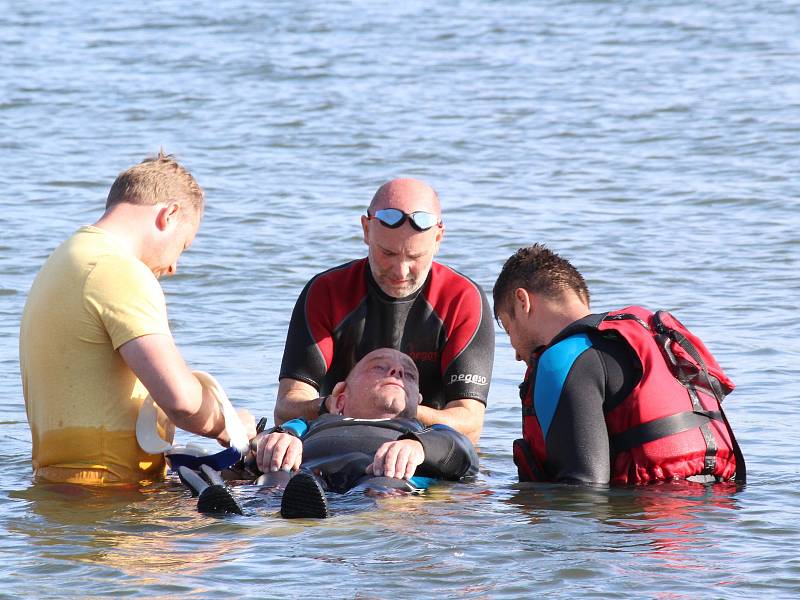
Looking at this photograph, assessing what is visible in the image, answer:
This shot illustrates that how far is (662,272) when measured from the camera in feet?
41.2

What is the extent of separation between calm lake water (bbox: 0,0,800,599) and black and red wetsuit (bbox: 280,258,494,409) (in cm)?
66

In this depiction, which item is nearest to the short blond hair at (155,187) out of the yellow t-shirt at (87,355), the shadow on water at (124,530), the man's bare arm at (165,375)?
the yellow t-shirt at (87,355)

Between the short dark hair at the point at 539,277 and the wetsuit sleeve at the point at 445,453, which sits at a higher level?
the short dark hair at the point at 539,277

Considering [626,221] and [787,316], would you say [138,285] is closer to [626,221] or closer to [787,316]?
[787,316]

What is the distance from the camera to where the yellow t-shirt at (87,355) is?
5.84 m

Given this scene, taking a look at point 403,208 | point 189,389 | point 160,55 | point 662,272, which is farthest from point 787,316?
point 160,55

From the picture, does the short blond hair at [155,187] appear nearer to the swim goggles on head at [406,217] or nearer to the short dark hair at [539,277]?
the swim goggles on head at [406,217]

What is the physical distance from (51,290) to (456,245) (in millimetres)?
7979

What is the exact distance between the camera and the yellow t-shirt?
5.84m

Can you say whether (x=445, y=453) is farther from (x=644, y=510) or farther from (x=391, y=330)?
(x=391, y=330)

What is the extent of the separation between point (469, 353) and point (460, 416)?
40cm

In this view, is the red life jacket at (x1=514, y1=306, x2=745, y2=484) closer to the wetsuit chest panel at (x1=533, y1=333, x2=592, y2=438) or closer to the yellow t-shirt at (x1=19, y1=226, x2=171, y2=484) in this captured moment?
the wetsuit chest panel at (x1=533, y1=333, x2=592, y2=438)

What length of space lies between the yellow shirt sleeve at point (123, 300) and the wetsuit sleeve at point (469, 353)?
7.07 feet

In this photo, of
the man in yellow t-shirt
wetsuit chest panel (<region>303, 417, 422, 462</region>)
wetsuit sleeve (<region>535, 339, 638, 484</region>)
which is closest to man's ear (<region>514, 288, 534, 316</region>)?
wetsuit sleeve (<region>535, 339, 638, 484</region>)
